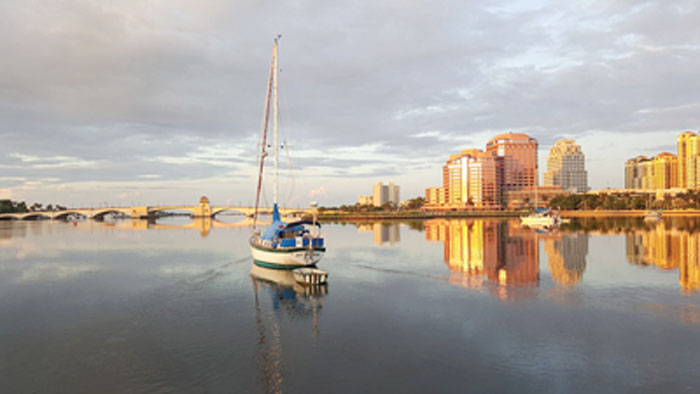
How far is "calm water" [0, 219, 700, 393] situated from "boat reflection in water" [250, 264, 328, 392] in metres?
0.15

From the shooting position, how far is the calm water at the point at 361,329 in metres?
17.5

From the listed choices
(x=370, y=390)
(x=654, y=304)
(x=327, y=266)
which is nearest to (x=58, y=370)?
(x=370, y=390)

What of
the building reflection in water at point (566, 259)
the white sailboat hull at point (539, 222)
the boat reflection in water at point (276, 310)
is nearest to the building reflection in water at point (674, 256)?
the building reflection in water at point (566, 259)

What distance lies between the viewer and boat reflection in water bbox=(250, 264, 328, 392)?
736 inches

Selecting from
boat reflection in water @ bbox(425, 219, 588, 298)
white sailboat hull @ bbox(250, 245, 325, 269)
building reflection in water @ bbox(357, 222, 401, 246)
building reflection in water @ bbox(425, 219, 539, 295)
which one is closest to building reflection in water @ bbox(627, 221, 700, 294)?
boat reflection in water @ bbox(425, 219, 588, 298)

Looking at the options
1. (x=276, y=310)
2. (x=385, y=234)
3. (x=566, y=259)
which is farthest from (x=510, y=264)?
(x=385, y=234)

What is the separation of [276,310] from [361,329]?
7447 millimetres

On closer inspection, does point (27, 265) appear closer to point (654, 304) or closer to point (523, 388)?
point (523, 388)

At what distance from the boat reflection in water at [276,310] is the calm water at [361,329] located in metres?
0.15

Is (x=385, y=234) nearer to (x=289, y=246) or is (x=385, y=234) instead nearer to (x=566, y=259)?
(x=566, y=259)

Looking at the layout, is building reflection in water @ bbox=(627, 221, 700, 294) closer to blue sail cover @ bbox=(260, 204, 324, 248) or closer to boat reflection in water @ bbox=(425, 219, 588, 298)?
boat reflection in water @ bbox=(425, 219, 588, 298)

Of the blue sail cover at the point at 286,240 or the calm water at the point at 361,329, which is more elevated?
the blue sail cover at the point at 286,240

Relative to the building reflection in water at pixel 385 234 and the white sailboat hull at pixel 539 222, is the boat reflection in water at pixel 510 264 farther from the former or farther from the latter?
the white sailboat hull at pixel 539 222

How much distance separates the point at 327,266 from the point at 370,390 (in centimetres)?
3439
